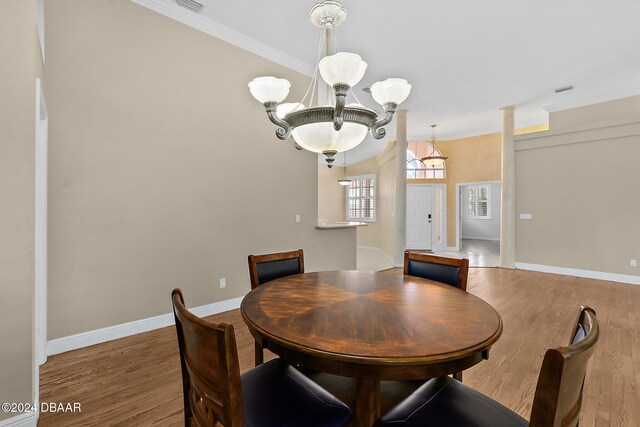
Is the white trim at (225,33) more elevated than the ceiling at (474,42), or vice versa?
the ceiling at (474,42)

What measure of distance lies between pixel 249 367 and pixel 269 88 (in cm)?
201

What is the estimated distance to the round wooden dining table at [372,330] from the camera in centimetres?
102

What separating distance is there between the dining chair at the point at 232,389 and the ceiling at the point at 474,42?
3168 mm

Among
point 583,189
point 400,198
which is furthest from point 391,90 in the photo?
point 583,189

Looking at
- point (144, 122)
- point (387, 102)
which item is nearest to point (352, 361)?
point (387, 102)

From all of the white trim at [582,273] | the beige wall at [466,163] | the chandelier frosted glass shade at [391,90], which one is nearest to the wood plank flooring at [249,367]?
the white trim at [582,273]

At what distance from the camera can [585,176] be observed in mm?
5379

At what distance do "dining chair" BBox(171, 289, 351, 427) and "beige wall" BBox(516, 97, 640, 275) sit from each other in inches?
247

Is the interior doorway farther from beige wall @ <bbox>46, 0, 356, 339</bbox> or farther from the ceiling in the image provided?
beige wall @ <bbox>46, 0, 356, 339</bbox>

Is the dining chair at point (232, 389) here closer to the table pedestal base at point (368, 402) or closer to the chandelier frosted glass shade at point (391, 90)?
the table pedestal base at point (368, 402)

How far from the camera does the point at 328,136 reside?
1.87m

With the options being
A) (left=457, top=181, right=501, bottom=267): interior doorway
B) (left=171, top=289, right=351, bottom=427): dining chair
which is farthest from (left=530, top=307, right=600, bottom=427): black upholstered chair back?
(left=457, top=181, right=501, bottom=267): interior doorway

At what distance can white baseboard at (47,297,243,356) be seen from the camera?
Result: 2.48m

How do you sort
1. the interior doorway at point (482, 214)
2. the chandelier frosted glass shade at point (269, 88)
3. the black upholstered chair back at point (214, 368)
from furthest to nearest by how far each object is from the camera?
the interior doorway at point (482, 214) < the chandelier frosted glass shade at point (269, 88) < the black upholstered chair back at point (214, 368)
